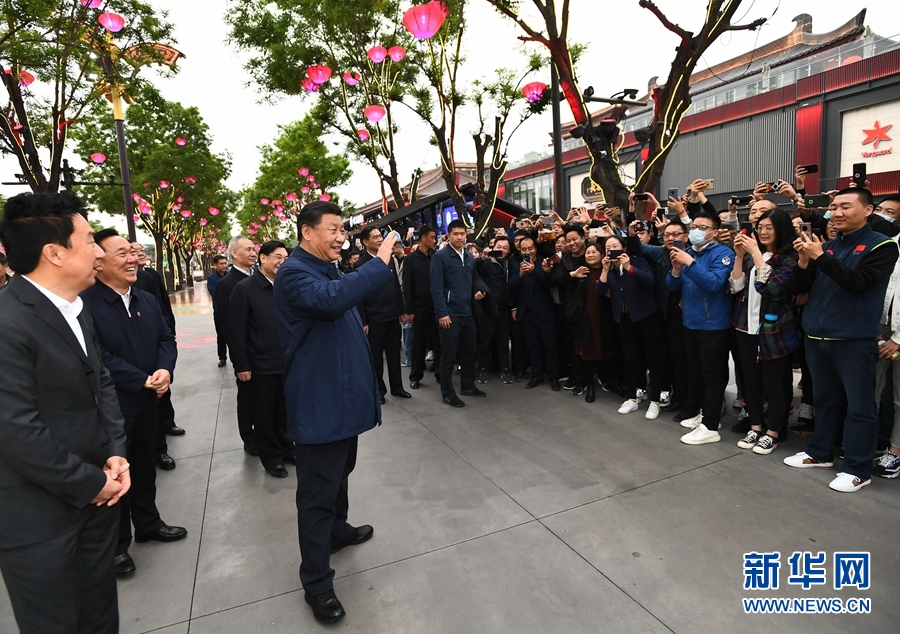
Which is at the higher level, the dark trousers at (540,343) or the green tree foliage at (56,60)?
the green tree foliage at (56,60)

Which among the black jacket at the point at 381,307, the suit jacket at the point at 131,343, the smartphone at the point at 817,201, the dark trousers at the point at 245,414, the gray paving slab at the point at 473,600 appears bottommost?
the gray paving slab at the point at 473,600

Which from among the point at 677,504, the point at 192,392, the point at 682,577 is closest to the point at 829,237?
the point at 677,504

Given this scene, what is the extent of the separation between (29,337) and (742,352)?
4626 mm

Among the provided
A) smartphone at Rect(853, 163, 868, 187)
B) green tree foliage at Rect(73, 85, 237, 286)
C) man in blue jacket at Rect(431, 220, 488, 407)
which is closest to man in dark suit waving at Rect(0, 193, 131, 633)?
man in blue jacket at Rect(431, 220, 488, 407)

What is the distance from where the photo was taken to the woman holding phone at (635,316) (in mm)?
5066

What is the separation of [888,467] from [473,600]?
312 cm

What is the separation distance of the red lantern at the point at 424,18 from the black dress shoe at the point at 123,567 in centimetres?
743

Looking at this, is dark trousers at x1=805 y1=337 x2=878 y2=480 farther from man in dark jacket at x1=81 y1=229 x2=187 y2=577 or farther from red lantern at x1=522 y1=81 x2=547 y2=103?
red lantern at x1=522 y1=81 x2=547 y2=103

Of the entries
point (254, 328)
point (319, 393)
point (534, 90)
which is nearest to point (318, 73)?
point (534, 90)

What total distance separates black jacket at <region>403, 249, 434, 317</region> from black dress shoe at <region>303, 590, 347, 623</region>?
4436 millimetres

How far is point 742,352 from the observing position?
4324 mm

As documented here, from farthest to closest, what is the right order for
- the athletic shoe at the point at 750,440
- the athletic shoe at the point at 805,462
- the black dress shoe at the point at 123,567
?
the athletic shoe at the point at 750,440 → the athletic shoe at the point at 805,462 → the black dress shoe at the point at 123,567

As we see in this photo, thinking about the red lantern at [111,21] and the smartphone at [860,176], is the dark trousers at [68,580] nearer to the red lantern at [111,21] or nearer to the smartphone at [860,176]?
the smartphone at [860,176]

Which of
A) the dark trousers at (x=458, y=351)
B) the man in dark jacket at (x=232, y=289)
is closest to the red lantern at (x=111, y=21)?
the man in dark jacket at (x=232, y=289)
